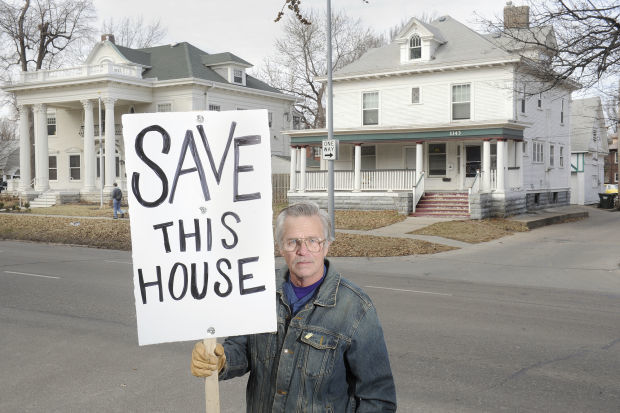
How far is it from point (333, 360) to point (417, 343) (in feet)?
17.4

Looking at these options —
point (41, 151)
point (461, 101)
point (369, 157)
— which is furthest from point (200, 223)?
point (41, 151)

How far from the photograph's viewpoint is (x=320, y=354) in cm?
279

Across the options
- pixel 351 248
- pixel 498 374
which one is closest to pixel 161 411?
pixel 498 374

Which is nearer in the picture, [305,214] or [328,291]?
[328,291]

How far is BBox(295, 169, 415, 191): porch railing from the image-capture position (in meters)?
29.9

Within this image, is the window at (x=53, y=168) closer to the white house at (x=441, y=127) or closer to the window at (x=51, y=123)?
the window at (x=51, y=123)

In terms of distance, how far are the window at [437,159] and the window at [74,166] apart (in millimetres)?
24113

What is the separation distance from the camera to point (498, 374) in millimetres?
6598

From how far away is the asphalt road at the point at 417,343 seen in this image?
5.94 metres

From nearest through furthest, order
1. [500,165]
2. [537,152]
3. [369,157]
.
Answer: [500,165], [537,152], [369,157]

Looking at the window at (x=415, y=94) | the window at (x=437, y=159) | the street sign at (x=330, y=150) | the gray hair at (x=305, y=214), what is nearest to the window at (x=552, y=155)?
the window at (x=437, y=159)

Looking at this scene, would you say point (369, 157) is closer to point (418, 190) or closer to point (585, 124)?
point (418, 190)

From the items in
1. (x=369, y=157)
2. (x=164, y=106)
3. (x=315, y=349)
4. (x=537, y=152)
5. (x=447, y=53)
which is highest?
(x=447, y=53)

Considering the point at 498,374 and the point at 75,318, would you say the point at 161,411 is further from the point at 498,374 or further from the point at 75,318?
the point at 75,318
